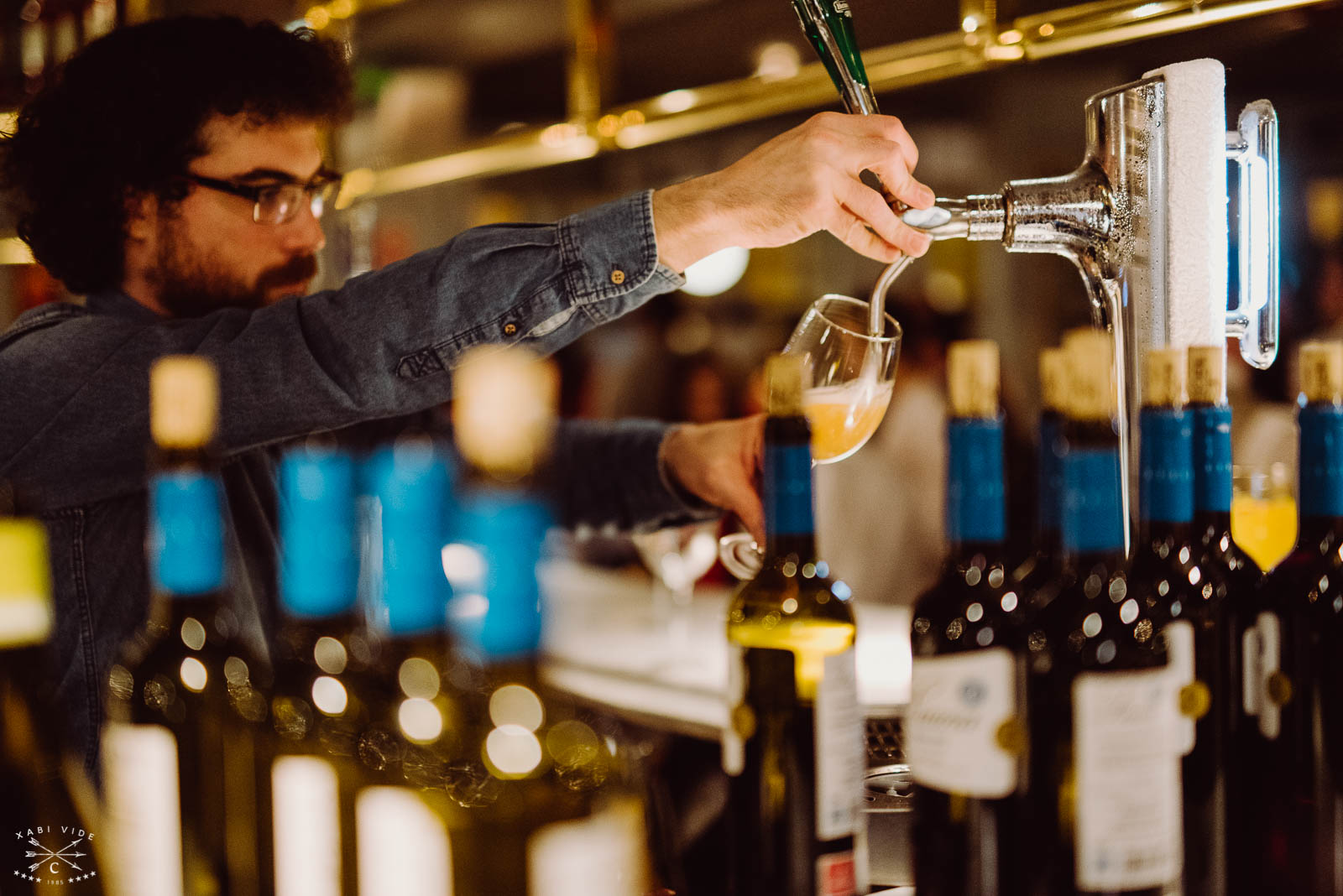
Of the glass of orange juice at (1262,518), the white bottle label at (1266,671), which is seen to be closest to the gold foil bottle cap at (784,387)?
the white bottle label at (1266,671)

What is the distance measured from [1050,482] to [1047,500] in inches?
0.7

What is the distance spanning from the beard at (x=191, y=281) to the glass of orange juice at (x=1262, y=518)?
1053 mm

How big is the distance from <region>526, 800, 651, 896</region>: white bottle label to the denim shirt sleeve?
1.49 ft

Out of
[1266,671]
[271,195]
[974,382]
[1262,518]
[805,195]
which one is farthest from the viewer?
[271,195]

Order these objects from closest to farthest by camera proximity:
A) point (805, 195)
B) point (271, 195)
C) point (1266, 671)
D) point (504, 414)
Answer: point (504, 414)
point (1266, 671)
point (805, 195)
point (271, 195)

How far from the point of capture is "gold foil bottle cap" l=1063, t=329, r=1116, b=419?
0.56 m

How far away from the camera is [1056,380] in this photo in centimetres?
60

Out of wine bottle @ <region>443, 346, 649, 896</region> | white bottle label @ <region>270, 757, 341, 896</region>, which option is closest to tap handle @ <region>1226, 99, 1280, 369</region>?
wine bottle @ <region>443, 346, 649, 896</region>

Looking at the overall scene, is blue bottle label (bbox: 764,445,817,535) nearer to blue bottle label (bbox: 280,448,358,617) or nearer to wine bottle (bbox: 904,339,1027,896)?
wine bottle (bbox: 904,339,1027,896)

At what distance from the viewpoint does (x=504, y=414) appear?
48cm

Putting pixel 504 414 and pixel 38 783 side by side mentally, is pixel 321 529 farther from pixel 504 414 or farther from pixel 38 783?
Result: pixel 38 783

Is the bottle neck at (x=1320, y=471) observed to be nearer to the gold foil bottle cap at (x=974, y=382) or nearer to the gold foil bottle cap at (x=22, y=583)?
the gold foil bottle cap at (x=974, y=382)

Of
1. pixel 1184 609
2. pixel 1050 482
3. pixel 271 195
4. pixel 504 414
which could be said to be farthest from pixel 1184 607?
pixel 271 195

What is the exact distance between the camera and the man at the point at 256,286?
873mm
